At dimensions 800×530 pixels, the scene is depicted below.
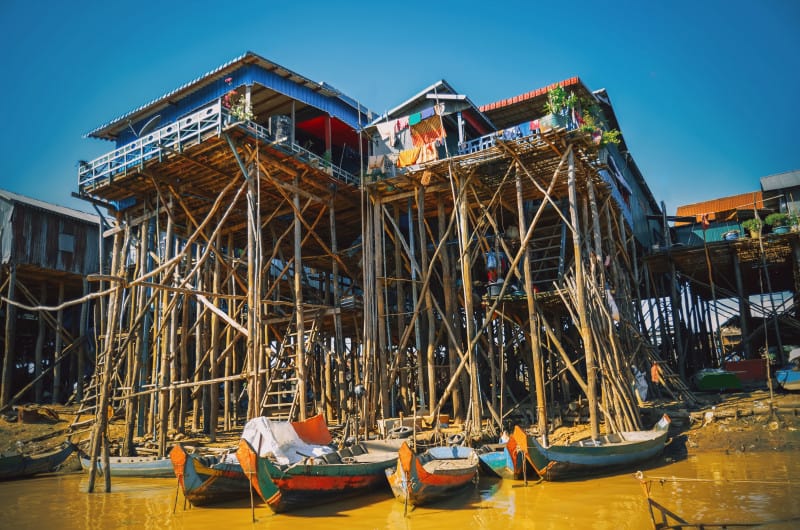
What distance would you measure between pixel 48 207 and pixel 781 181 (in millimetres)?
34894

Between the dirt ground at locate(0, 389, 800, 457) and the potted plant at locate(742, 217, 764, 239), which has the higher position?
the potted plant at locate(742, 217, 764, 239)

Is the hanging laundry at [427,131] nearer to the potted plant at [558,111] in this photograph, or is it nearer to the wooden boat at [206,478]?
the potted plant at [558,111]

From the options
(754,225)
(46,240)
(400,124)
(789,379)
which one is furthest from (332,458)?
(46,240)

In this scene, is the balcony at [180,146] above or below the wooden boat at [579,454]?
above

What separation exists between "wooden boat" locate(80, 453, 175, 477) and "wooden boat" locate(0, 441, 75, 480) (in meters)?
3.18

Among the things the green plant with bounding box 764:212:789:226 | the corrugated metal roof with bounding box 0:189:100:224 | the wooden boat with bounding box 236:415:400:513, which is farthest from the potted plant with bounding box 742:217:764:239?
the corrugated metal roof with bounding box 0:189:100:224

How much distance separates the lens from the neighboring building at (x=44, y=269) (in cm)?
2580

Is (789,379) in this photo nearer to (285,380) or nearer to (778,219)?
(778,219)

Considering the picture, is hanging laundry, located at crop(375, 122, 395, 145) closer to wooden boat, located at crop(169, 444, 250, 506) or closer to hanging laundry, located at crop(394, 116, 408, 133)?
hanging laundry, located at crop(394, 116, 408, 133)

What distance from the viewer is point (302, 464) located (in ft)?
37.6

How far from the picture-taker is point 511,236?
2159 centimetres

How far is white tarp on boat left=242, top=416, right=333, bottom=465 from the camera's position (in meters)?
12.4

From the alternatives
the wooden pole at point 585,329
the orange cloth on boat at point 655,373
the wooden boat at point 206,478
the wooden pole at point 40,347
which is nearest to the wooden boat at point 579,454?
the wooden pole at point 585,329

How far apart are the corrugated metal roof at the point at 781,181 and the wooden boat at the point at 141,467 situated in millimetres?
28512
